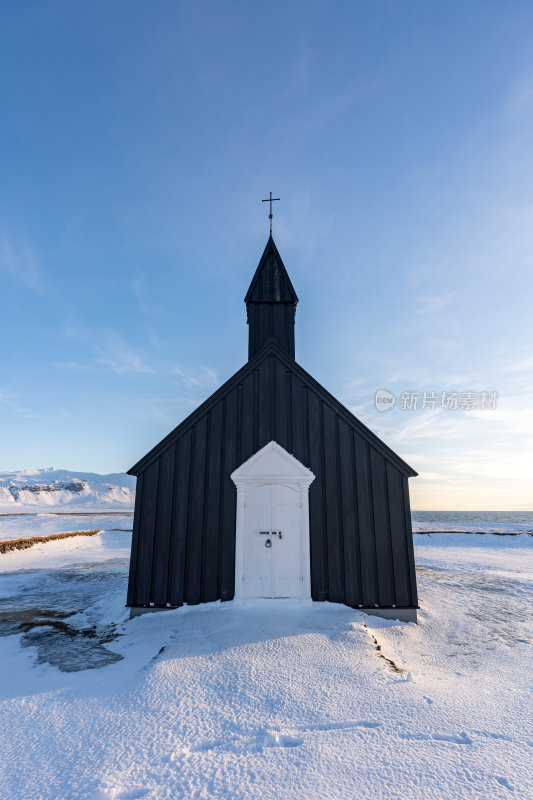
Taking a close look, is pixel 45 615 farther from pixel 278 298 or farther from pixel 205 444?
pixel 278 298

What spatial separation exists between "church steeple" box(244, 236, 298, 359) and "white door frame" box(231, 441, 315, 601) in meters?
3.77

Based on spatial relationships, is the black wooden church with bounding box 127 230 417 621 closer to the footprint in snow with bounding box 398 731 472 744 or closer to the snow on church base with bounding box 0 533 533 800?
the snow on church base with bounding box 0 533 533 800

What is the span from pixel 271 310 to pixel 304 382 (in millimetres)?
3307

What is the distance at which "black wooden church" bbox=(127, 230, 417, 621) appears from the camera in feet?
27.6

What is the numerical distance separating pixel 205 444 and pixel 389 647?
5514mm

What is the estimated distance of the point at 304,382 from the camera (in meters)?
9.62

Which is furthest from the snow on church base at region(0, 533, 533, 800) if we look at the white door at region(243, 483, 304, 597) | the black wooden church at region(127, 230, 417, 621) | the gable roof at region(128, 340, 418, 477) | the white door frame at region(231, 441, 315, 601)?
the gable roof at region(128, 340, 418, 477)

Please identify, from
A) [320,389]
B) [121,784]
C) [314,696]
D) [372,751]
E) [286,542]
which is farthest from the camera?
[320,389]

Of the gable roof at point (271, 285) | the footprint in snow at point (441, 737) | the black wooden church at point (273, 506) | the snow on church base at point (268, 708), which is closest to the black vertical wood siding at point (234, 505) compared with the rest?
the black wooden church at point (273, 506)

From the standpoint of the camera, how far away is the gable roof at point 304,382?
9.02 metres

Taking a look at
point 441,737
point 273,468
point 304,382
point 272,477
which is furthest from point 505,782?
point 304,382

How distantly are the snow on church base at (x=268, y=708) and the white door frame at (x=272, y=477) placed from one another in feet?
4.62

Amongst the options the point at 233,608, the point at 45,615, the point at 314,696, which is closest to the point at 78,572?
the point at 45,615

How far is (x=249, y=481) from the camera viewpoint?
8906mm
